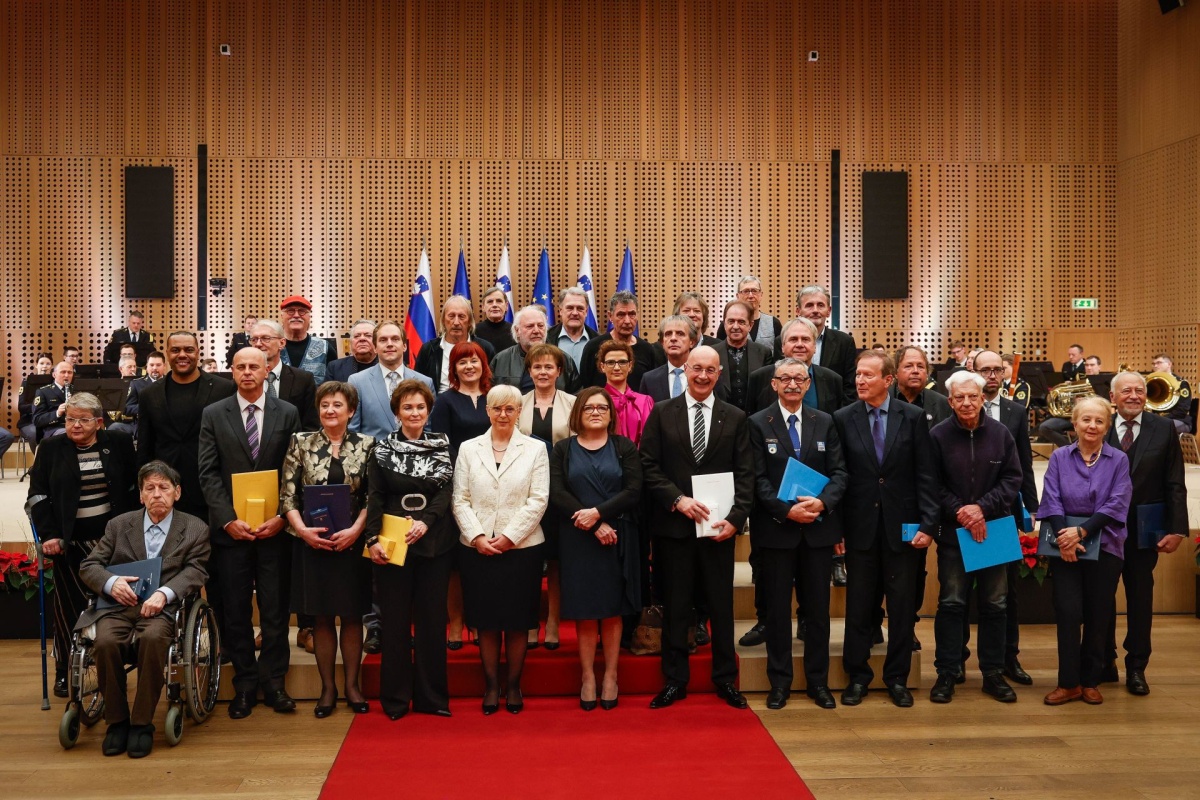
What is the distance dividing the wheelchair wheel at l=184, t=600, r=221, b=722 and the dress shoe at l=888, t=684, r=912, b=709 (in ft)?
9.67

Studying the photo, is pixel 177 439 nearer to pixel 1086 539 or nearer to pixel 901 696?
pixel 901 696

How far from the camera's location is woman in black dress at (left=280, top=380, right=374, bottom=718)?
4391 millimetres

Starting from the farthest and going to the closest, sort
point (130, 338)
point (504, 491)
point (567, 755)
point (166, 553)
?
point (130, 338) < point (504, 491) < point (166, 553) < point (567, 755)

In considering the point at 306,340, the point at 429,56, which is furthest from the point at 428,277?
the point at 306,340

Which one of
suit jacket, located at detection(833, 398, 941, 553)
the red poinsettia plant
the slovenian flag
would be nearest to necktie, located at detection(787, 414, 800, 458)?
suit jacket, located at detection(833, 398, 941, 553)

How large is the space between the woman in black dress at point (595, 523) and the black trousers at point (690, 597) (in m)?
0.15

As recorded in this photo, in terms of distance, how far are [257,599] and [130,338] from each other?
26.5 feet

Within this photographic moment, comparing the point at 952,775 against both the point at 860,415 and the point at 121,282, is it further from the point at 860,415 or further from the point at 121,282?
the point at 121,282

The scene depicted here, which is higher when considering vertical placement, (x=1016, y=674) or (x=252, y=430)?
(x=252, y=430)

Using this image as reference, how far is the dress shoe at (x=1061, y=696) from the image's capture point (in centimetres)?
467

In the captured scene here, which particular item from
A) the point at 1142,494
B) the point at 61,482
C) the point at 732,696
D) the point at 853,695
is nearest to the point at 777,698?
the point at 732,696

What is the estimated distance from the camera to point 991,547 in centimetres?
458

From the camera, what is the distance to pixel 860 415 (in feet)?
15.3

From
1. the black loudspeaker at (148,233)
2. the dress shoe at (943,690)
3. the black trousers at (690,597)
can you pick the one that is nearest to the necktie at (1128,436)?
the dress shoe at (943,690)
